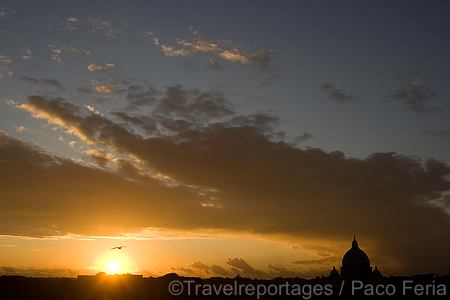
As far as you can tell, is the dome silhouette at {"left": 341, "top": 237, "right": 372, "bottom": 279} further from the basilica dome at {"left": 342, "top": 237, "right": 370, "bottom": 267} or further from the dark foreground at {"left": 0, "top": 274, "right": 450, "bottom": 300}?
the dark foreground at {"left": 0, "top": 274, "right": 450, "bottom": 300}

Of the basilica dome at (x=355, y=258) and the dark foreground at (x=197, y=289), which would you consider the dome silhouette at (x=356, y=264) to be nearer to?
the basilica dome at (x=355, y=258)

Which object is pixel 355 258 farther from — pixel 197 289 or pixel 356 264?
pixel 197 289

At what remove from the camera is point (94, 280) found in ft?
461

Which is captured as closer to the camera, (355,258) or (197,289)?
(197,289)

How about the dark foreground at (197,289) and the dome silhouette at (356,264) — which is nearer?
the dark foreground at (197,289)

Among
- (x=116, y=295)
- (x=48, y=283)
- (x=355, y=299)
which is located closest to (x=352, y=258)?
(x=355, y=299)

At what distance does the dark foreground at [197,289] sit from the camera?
128 meters

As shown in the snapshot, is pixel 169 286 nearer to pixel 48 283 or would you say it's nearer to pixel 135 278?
pixel 135 278

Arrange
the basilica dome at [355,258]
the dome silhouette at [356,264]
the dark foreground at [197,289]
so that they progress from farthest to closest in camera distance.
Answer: the basilica dome at [355,258] → the dome silhouette at [356,264] → the dark foreground at [197,289]

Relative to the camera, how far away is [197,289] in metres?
136

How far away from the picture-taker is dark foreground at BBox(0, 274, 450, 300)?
128 metres

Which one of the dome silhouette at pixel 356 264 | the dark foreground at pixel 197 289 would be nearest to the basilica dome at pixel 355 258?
the dome silhouette at pixel 356 264

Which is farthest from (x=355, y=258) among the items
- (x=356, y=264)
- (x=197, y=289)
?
(x=197, y=289)

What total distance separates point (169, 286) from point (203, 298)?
12522 mm
